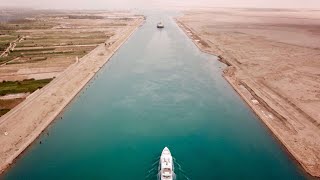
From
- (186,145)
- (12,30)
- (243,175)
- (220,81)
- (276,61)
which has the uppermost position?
(12,30)

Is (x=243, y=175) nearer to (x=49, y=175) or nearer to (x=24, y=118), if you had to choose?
(x=49, y=175)

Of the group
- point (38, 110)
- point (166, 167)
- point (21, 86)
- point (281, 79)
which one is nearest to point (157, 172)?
point (166, 167)

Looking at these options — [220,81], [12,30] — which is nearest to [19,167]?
[220,81]

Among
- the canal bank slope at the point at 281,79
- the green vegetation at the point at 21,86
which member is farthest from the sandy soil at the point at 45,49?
the canal bank slope at the point at 281,79

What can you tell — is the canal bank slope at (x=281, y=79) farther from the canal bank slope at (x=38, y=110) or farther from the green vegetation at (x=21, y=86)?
the green vegetation at (x=21, y=86)

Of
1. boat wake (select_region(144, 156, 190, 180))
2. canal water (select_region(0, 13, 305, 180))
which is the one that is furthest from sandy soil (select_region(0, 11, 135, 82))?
boat wake (select_region(144, 156, 190, 180))

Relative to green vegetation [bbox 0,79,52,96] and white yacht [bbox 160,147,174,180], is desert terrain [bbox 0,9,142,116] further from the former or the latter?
white yacht [bbox 160,147,174,180]

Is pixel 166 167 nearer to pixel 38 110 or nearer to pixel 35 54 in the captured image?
pixel 38 110
